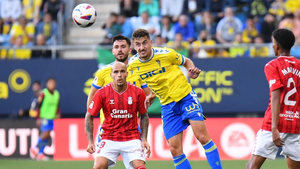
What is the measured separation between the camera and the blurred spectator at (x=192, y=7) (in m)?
17.0

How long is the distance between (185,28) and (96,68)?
261cm

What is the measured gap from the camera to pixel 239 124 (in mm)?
14594

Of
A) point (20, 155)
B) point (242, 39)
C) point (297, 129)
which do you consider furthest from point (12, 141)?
point (297, 129)

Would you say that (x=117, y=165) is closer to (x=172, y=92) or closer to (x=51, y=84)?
(x=51, y=84)

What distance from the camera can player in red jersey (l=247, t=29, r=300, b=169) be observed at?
6.80m

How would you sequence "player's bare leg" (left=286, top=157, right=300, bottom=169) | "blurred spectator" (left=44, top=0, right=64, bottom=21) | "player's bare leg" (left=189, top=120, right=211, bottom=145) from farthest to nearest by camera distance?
"blurred spectator" (left=44, top=0, right=64, bottom=21), "player's bare leg" (left=189, top=120, right=211, bottom=145), "player's bare leg" (left=286, top=157, right=300, bottom=169)

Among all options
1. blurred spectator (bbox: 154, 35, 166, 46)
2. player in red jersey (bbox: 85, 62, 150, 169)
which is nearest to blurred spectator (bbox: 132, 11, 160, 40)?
blurred spectator (bbox: 154, 35, 166, 46)

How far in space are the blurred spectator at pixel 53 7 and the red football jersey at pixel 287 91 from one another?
1141cm

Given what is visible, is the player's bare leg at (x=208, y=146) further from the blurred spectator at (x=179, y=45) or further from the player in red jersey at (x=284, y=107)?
the blurred spectator at (x=179, y=45)

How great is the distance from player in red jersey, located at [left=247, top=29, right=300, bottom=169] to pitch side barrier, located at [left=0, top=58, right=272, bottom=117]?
323 inches

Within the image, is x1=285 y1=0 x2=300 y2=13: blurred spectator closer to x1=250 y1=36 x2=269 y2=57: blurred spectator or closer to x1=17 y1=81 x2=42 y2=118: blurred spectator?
x1=250 y1=36 x2=269 y2=57: blurred spectator

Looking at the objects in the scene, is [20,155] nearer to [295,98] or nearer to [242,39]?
[242,39]

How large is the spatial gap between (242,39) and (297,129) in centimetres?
920

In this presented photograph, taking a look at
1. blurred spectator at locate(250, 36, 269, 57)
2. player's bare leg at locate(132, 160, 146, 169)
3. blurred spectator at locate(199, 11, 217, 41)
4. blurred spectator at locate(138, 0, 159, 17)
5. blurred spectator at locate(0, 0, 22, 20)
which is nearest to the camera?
player's bare leg at locate(132, 160, 146, 169)
